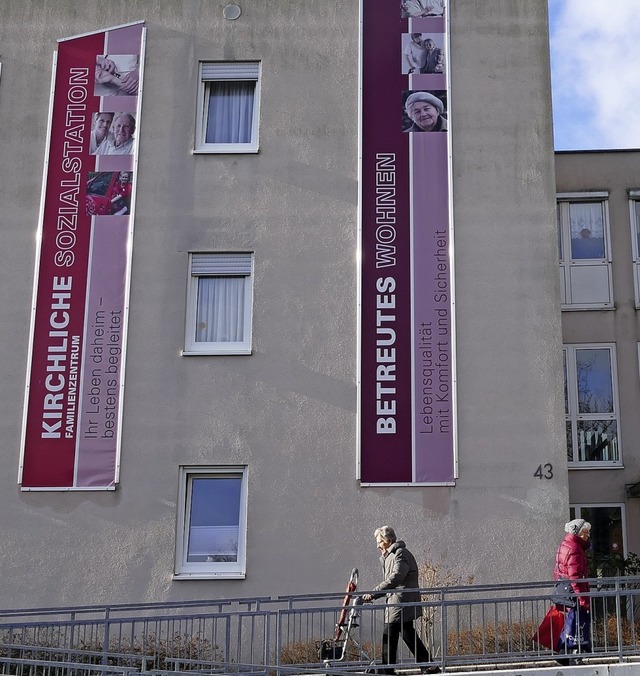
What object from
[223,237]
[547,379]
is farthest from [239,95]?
[547,379]

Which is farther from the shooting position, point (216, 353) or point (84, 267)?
point (84, 267)

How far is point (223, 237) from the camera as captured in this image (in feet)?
57.9

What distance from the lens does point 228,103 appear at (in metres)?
18.5

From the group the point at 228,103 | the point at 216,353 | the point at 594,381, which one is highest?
the point at 228,103

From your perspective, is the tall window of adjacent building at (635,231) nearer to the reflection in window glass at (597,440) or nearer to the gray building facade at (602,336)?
the gray building facade at (602,336)

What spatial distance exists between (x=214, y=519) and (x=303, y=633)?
7.15 ft

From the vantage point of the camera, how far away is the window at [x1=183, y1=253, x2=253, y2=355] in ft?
57.3

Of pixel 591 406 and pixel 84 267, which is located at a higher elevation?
pixel 84 267

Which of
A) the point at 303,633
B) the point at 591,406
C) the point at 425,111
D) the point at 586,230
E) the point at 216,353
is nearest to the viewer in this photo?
the point at 303,633

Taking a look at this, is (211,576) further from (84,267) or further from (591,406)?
(591,406)

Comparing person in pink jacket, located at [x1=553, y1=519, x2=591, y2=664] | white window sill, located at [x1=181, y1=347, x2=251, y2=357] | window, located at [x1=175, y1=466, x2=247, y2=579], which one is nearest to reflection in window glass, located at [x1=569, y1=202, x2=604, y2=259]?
white window sill, located at [x1=181, y1=347, x2=251, y2=357]

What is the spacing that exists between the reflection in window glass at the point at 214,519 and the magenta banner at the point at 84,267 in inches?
48.0

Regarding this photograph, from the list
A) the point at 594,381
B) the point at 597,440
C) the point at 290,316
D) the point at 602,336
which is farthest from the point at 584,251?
the point at 290,316

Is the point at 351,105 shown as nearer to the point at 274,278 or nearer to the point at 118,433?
the point at 274,278
